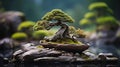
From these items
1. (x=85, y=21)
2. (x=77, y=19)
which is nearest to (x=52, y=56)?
(x=85, y=21)

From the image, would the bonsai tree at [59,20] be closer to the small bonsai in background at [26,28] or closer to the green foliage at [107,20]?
the small bonsai in background at [26,28]

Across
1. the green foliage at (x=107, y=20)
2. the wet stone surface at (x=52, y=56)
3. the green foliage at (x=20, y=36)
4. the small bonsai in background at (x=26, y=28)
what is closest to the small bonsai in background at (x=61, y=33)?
the wet stone surface at (x=52, y=56)

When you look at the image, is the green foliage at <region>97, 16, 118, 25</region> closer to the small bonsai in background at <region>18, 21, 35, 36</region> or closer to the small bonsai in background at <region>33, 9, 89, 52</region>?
the small bonsai in background at <region>18, 21, 35, 36</region>

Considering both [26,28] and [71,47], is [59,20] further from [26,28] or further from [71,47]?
[26,28]

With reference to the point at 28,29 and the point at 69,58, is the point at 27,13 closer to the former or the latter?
the point at 28,29

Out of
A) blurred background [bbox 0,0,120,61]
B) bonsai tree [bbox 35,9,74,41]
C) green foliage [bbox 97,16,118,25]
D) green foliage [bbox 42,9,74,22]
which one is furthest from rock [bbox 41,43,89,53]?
green foliage [bbox 97,16,118,25]

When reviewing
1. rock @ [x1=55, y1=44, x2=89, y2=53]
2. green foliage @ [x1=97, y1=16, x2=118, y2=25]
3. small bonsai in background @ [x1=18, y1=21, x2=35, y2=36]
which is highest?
green foliage @ [x1=97, y1=16, x2=118, y2=25]

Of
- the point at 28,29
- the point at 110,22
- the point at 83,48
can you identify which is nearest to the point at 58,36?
the point at 83,48
